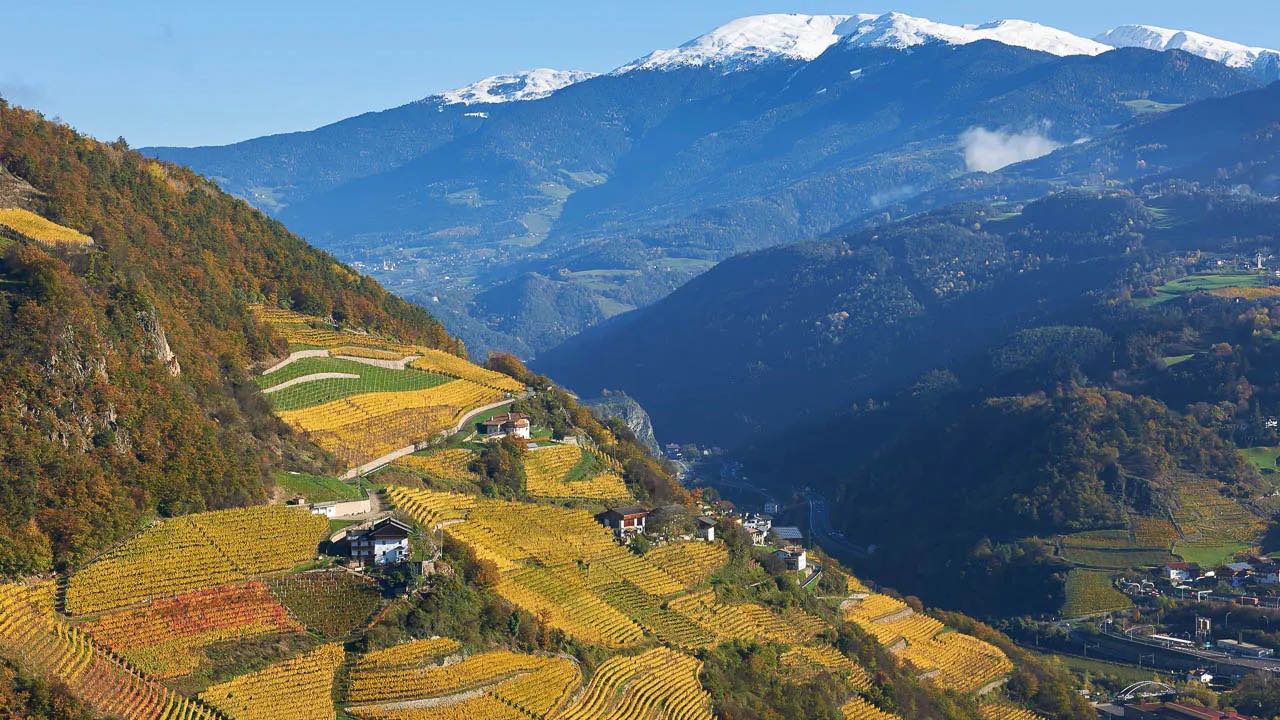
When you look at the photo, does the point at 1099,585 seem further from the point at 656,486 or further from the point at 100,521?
the point at 100,521

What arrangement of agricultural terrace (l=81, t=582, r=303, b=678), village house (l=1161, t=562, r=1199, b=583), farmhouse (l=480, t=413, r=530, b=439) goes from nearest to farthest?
1. agricultural terrace (l=81, t=582, r=303, b=678)
2. farmhouse (l=480, t=413, r=530, b=439)
3. village house (l=1161, t=562, r=1199, b=583)

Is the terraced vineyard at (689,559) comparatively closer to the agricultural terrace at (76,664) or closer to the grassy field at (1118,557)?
the agricultural terrace at (76,664)

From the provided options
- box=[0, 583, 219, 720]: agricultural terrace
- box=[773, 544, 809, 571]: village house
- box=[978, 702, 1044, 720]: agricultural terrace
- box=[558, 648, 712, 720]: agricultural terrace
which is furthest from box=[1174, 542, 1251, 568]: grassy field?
box=[0, 583, 219, 720]: agricultural terrace

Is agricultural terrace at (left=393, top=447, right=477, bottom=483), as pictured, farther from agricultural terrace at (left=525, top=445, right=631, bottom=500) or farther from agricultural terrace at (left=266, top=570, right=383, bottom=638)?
agricultural terrace at (left=266, top=570, right=383, bottom=638)

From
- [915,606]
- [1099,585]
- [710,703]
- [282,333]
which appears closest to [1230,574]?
[1099,585]

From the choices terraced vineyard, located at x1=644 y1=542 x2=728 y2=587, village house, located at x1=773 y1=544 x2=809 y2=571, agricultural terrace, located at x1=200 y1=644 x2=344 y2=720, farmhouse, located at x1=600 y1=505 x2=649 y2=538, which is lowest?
village house, located at x1=773 y1=544 x2=809 y2=571

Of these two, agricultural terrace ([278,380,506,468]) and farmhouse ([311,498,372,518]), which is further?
agricultural terrace ([278,380,506,468])

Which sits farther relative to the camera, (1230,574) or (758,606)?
(1230,574)
